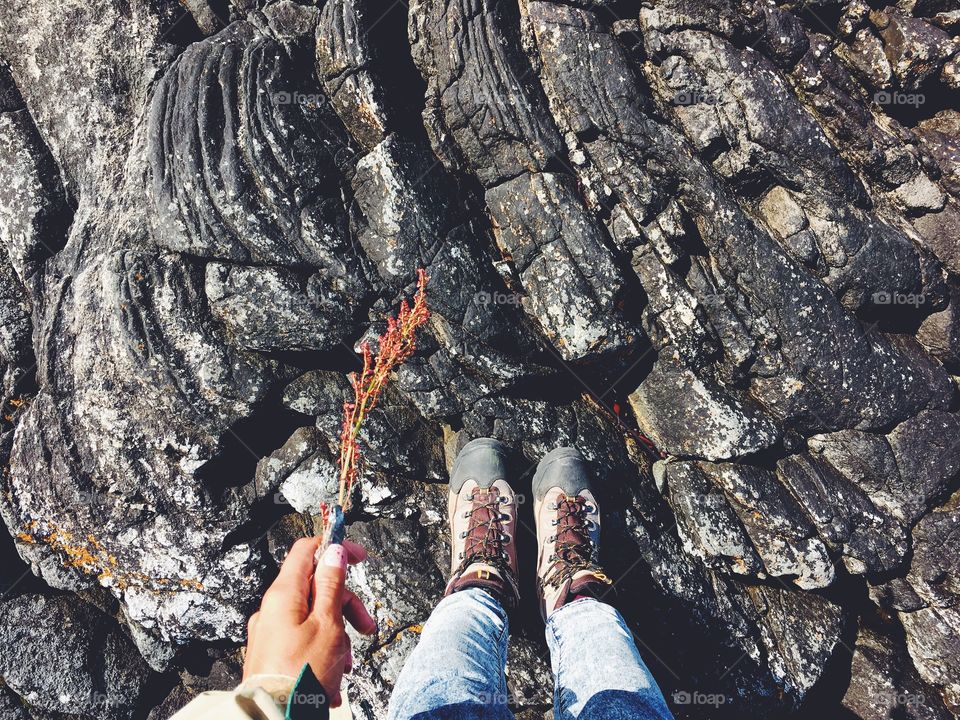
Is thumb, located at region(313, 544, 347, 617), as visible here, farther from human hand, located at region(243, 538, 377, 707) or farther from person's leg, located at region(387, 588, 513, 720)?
person's leg, located at region(387, 588, 513, 720)

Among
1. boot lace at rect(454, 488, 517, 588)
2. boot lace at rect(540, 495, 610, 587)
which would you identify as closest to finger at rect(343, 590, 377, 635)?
boot lace at rect(454, 488, 517, 588)

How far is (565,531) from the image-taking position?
4520mm

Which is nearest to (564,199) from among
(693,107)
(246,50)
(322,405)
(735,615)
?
(693,107)

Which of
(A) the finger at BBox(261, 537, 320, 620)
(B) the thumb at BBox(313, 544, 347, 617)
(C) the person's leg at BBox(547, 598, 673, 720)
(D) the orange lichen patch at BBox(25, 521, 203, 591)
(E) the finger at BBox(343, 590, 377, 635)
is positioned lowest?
(C) the person's leg at BBox(547, 598, 673, 720)

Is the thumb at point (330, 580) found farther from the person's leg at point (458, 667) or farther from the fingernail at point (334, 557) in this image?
the person's leg at point (458, 667)

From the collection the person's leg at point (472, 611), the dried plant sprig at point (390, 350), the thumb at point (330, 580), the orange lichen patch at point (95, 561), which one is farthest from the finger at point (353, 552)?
the orange lichen patch at point (95, 561)

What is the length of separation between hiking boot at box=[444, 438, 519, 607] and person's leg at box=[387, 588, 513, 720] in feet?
0.77

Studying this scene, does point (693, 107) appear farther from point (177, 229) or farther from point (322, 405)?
point (177, 229)

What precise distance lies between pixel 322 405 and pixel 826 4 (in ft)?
17.9

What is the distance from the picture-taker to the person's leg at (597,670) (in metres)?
3.16

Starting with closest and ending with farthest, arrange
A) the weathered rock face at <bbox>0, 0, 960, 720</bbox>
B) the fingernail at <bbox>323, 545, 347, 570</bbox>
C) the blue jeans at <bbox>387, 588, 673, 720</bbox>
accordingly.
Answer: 1. the fingernail at <bbox>323, 545, 347, 570</bbox>
2. the blue jeans at <bbox>387, 588, 673, 720</bbox>
3. the weathered rock face at <bbox>0, 0, 960, 720</bbox>

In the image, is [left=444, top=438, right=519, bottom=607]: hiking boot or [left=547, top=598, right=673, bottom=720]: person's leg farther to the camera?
[left=444, top=438, right=519, bottom=607]: hiking boot

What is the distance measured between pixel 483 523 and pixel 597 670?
54.4 inches

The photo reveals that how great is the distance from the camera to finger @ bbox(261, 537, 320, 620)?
102 inches
